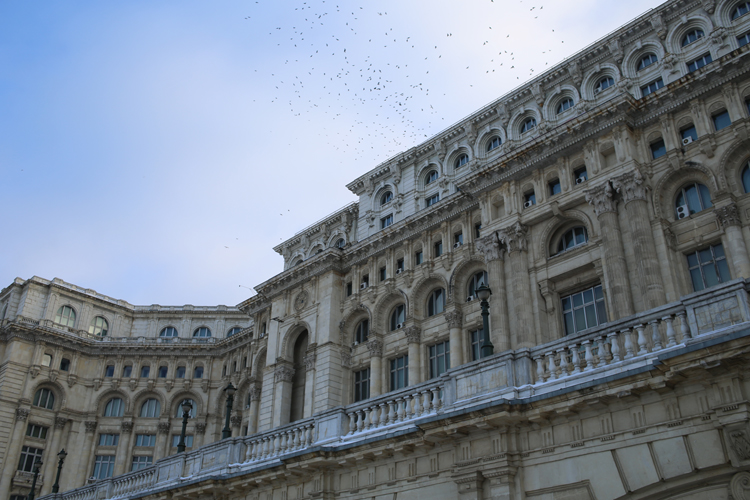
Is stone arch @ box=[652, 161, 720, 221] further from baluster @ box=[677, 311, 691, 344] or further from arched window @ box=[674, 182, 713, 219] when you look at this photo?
baluster @ box=[677, 311, 691, 344]

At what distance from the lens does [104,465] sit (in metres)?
58.2

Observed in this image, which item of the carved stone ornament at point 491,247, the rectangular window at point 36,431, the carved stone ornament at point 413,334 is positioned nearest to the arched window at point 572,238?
the carved stone ornament at point 491,247

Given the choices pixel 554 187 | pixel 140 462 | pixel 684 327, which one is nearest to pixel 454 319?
pixel 554 187

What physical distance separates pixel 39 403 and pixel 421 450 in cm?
4903

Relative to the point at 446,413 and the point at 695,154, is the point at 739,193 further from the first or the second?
the point at 446,413

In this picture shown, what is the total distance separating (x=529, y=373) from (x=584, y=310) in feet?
39.1

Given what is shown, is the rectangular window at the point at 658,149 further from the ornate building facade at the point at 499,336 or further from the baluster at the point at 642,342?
the baluster at the point at 642,342

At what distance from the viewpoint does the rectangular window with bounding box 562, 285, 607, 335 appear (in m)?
27.6

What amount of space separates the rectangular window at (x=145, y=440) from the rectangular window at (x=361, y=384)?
2715 centimetres

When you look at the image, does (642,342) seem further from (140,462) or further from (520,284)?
(140,462)

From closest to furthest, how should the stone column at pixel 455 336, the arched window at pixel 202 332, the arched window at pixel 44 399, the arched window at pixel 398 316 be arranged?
the stone column at pixel 455 336 → the arched window at pixel 398 316 → the arched window at pixel 44 399 → the arched window at pixel 202 332

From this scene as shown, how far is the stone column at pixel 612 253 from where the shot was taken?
25.7 metres

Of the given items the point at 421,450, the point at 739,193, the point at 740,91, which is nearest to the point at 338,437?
the point at 421,450

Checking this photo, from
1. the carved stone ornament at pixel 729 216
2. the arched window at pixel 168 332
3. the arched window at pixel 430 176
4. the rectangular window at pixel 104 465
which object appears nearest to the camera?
the carved stone ornament at pixel 729 216
